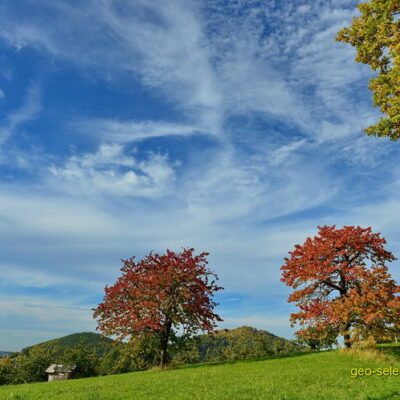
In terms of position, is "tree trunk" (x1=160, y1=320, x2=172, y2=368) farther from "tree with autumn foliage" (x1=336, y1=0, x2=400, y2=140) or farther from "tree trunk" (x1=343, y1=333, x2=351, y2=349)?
"tree with autumn foliage" (x1=336, y1=0, x2=400, y2=140)

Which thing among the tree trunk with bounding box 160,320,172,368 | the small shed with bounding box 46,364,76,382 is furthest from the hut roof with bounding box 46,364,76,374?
the tree trunk with bounding box 160,320,172,368

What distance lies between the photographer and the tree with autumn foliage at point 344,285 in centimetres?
2234

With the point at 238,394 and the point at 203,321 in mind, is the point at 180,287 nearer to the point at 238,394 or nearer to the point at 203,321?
the point at 203,321

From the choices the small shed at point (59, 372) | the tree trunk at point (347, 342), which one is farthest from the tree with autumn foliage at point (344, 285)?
the small shed at point (59, 372)

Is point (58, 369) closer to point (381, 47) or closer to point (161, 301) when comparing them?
point (161, 301)

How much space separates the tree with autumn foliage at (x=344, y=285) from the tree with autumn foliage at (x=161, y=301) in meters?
7.52

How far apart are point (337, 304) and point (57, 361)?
48.4 meters

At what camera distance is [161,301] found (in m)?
28.4

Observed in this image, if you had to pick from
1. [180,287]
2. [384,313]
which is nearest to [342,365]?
[384,313]

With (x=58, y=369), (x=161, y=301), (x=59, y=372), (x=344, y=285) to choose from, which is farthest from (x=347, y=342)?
(x=58, y=369)

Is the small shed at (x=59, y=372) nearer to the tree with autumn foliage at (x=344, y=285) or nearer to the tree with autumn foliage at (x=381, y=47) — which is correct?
the tree with autumn foliage at (x=344, y=285)

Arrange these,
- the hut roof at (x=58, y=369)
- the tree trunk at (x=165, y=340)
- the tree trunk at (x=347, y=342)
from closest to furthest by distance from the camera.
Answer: the tree trunk at (x=347, y=342) < the tree trunk at (x=165, y=340) < the hut roof at (x=58, y=369)

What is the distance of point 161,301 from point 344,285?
49.5ft

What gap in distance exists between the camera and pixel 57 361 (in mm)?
53812
